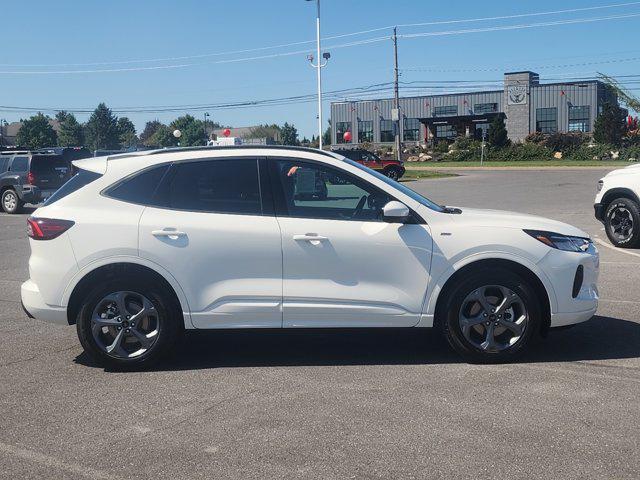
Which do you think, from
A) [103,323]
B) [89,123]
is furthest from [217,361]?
[89,123]

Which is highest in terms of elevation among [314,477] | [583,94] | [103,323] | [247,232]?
[583,94]

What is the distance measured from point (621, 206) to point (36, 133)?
370 ft

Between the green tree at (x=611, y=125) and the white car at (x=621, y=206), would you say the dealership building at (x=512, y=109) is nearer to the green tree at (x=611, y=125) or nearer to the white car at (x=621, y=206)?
the green tree at (x=611, y=125)

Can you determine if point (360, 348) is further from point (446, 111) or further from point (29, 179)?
point (446, 111)

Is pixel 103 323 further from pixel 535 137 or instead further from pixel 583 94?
pixel 583 94

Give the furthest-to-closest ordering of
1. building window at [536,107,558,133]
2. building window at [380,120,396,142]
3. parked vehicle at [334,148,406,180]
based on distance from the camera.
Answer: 1. building window at [380,120,396,142]
2. building window at [536,107,558,133]
3. parked vehicle at [334,148,406,180]

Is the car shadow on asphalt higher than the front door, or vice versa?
the front door

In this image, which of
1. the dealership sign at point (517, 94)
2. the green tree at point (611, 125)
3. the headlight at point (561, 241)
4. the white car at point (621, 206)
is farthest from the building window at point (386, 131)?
the headlight at point (561, 241)

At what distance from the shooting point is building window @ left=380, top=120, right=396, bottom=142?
85500 millimetres

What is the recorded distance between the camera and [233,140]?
25844 mm

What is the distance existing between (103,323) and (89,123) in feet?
407

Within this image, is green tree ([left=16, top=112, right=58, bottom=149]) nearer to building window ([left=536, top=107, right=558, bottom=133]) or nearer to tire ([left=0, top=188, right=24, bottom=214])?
building window ([left=536, top=107, right=558, bottom=133])

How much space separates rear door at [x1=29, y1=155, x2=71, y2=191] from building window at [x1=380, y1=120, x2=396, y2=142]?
216 ft

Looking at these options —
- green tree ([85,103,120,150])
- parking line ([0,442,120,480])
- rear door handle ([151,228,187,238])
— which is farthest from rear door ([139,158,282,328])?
green tree ([85,103,120,150])
